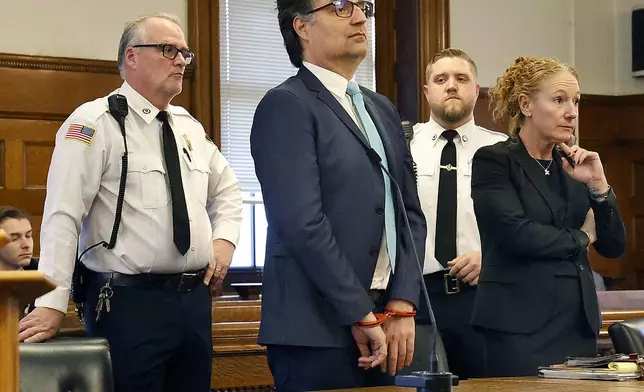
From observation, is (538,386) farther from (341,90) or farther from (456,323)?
(456,323)

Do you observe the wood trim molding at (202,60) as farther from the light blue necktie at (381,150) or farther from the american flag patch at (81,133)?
the light blue necktie at (381,150)

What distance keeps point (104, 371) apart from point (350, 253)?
24.0 inches

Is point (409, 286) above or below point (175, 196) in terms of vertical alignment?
below

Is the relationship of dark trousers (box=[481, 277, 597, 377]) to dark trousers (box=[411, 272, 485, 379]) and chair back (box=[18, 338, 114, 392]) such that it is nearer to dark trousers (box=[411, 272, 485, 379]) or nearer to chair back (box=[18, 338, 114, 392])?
dark trousers (box=[411, 272, 485, 379])

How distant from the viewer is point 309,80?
2.50m

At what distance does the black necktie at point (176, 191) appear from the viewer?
2881 millimetres

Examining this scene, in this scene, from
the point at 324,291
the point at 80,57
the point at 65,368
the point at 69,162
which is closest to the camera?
the point at 65,368

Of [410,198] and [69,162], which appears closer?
[410,198]

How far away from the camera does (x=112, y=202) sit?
9.46 feet

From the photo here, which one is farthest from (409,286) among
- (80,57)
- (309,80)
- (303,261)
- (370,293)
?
(80,57)

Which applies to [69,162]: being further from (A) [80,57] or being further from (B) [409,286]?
(A) [80,57]

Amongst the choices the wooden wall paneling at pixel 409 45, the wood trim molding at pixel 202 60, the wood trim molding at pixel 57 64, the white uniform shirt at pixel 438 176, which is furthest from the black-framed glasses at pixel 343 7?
the wooden wall paneling at pixel 409 45

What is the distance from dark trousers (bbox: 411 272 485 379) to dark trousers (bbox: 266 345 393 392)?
3.36 ft

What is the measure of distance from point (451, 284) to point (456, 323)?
13 cm
